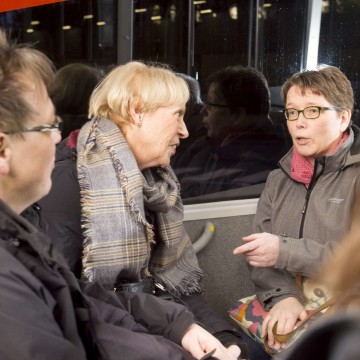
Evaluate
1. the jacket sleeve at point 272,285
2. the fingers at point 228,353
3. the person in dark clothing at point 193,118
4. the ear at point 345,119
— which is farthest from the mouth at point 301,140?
the fingers at point 228,353

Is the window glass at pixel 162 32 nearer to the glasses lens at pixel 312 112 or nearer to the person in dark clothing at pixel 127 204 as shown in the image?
the person in dark clothing at pixel 127 204

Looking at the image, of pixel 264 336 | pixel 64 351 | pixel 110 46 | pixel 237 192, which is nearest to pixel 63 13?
pixel 110 46

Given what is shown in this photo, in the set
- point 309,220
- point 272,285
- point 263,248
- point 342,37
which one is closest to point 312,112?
point 309,220

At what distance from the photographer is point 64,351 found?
1.35 m

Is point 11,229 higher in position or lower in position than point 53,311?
higher

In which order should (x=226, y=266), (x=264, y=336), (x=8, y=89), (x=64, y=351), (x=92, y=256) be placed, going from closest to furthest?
(x=64, y=351), (x=8, y=89), (x=92, y=256), (x=264, y=336), (x=226, y=266)

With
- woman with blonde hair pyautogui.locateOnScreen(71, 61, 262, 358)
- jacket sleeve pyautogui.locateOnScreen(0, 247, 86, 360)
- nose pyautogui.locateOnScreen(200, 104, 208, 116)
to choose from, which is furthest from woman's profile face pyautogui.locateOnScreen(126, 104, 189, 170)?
jacket sleeve pyautogui.locateOnScreen(0, 247, 86, 360)

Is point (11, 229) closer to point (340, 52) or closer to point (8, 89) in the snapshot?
point (8, 89)

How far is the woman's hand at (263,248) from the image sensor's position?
7.66 feet

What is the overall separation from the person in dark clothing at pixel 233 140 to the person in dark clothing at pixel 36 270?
1434mm

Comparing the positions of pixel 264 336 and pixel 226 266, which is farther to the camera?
pixel 226 266

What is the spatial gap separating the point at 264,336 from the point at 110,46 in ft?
4.20

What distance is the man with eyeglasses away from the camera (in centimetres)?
234

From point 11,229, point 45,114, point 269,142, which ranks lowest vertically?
point 269,142
